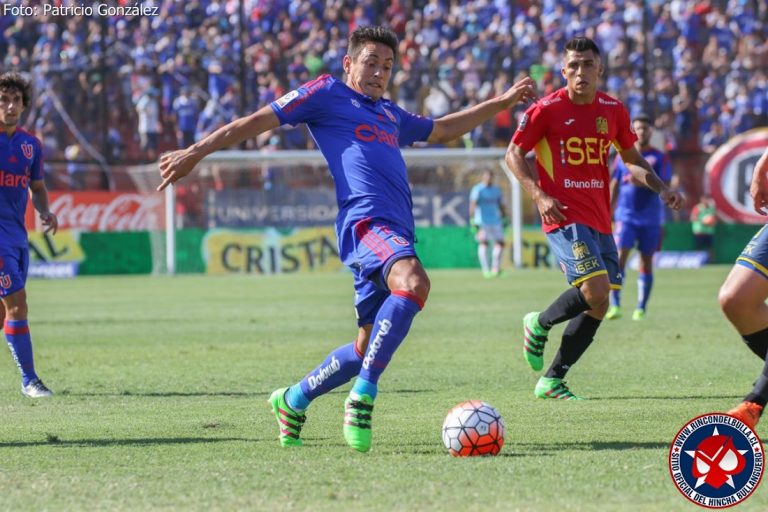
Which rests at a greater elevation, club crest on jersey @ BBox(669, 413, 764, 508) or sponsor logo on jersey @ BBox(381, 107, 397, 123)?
sponsor logo on jersey @ BBox(381, 107, 397, 123)

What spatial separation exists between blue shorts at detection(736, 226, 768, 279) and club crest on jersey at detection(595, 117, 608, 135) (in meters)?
2.53

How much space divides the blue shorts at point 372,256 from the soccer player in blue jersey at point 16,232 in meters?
3.86

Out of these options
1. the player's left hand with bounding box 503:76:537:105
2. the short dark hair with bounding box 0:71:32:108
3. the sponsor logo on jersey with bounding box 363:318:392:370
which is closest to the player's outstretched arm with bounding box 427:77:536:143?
the player's left hand with bounding box 503:76:537:105

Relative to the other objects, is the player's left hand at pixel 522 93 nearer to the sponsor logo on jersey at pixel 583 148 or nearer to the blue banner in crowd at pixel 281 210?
the sponsor logo on jersey at pixel 583 148

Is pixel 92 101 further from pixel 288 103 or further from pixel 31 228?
pixel 288 103

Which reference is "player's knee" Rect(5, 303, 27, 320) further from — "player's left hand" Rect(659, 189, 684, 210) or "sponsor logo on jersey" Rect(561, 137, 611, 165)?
"player's left hand" Rect(659, 189, 684, 210)

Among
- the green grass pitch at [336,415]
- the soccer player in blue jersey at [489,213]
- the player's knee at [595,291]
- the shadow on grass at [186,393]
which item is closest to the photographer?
the green grass pitch at [336,415]

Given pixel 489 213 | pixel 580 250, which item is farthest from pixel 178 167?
pixel 489 213

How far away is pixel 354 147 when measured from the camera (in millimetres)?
7059

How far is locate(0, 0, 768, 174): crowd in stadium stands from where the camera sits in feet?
101

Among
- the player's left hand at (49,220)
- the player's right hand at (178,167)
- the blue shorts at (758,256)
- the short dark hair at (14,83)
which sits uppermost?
the short dark hair at (14,83)

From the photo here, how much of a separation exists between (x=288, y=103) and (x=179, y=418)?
2573mm

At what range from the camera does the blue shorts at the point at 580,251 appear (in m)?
9.09

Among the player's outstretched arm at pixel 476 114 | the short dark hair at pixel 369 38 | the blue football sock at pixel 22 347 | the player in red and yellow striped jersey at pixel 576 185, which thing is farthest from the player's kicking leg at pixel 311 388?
the blue football sock at pixel 22 347
